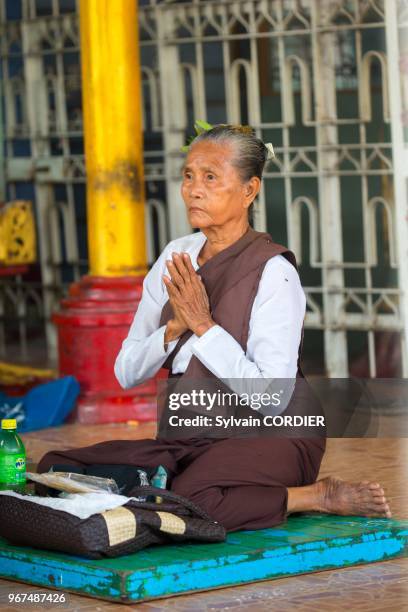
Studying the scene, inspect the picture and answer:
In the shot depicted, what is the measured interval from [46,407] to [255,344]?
3.26 m

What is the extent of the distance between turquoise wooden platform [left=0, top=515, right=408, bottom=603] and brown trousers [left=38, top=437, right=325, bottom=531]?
7 cm

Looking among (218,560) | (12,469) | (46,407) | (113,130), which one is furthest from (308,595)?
(113,130)

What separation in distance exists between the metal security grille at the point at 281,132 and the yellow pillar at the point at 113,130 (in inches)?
52.1

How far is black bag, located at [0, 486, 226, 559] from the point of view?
3.98 metres

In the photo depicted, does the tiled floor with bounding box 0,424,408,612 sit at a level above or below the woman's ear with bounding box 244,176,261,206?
below

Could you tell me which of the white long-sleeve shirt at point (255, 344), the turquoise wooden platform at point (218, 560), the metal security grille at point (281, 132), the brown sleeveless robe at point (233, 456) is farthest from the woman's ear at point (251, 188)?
the metal security grille at point (281, 132)

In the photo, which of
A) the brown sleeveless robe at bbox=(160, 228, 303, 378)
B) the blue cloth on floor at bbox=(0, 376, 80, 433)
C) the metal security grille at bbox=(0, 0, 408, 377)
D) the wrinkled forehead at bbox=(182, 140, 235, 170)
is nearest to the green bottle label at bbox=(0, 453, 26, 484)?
the brown sleeveless robe at bbox=(160, 228, 303, 378)

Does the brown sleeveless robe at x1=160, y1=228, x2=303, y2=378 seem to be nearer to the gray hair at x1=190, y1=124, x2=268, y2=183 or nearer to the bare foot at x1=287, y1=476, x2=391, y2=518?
the gray hair at x1=190, y1=124, x2=268, y2=183

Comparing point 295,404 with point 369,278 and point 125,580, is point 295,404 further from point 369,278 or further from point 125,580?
point 369,278

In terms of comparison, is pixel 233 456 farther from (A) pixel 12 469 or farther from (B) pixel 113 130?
(B) pixel 113 130

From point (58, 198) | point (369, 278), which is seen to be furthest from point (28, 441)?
point (58, 198)

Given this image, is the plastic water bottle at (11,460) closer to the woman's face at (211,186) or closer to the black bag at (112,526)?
the black bag at (112,526)

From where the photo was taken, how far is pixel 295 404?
14.8 ft

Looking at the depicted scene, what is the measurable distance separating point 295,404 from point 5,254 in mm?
3600
